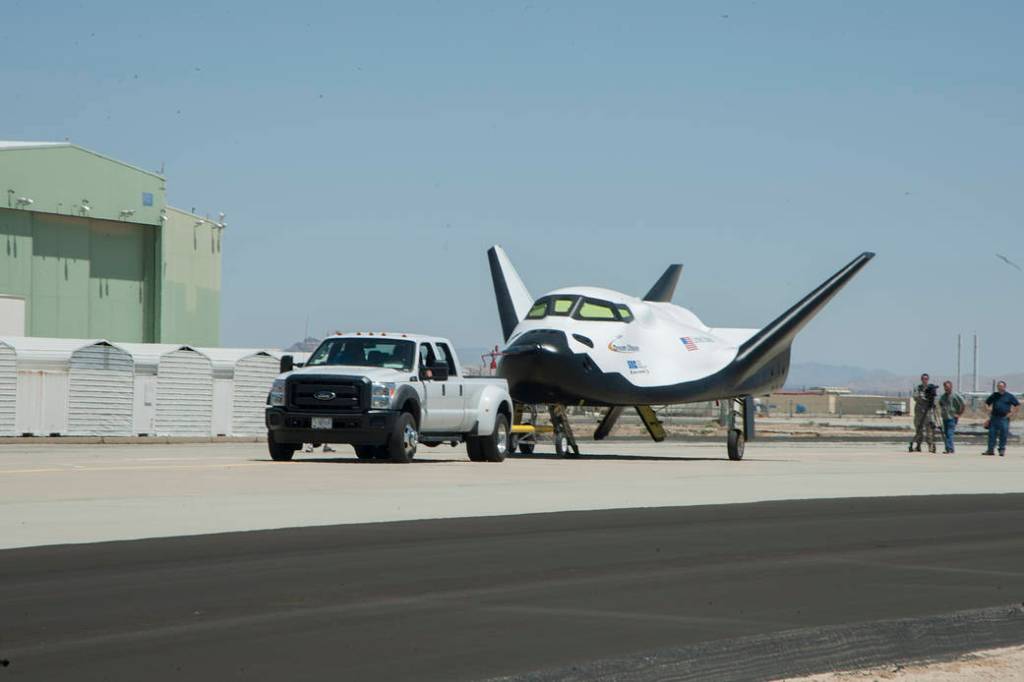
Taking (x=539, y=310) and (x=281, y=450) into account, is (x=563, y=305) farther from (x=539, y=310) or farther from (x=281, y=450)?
(x=281, y=450)

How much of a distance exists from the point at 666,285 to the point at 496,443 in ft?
36.3

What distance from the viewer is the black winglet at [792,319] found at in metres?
32.1

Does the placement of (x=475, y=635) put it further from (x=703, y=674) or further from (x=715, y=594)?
(x=715, y=594)

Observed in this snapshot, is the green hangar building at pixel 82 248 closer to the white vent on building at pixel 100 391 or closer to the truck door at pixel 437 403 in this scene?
the white vent on building at pixel 100 391

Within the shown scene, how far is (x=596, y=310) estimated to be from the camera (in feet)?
101

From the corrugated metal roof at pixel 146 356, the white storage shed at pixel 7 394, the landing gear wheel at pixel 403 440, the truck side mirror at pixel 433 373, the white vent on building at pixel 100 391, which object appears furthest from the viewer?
the corrugated metal roof at pixel 146 356

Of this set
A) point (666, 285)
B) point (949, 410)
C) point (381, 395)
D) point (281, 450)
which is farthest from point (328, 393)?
point (949, 410)

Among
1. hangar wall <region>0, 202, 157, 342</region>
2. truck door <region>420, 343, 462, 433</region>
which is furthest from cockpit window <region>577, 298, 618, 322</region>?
hangar wall <region>0, 202, 157, 342</region>

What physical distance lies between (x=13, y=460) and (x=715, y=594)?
58.4ft

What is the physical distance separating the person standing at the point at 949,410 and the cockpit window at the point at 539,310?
1408 centimetres

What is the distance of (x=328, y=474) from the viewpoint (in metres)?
21.4

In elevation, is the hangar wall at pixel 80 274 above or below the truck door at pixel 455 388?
above

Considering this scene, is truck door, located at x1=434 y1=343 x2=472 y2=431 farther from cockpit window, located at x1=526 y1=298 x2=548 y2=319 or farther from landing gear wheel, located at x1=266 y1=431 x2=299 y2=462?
cockpit window, located at x1=526 y1=298 x2=548 y2=319

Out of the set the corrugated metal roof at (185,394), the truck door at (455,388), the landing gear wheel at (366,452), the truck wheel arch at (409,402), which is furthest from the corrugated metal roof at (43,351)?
the truck wheel arch at (409,402)
